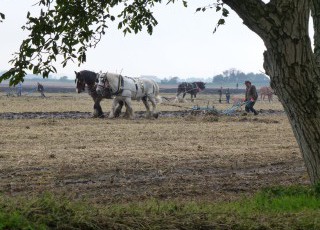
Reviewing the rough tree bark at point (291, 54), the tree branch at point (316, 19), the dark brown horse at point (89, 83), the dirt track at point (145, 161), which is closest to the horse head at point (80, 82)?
the dark brown horse at point (89, 83)

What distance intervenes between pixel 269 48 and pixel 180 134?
12.0 metres

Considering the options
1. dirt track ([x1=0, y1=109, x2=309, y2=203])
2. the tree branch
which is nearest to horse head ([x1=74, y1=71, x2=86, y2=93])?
dirt track ([x1=0, y1=109, x2=309, y2=203])

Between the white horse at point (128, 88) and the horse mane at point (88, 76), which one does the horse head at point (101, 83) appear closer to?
the white horse at point (128, 88)

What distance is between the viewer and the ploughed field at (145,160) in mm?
11453

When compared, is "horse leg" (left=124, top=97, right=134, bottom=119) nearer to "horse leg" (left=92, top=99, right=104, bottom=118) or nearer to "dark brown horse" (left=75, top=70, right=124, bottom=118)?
"dark brown horse" (left=75, top=70, right=124, bottom=118)

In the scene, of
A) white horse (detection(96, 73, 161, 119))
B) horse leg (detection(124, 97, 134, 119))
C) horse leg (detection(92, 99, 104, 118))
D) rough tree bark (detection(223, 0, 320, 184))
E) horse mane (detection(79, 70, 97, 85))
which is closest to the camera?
rough tree bark (detection(223, 0, 320, 184))

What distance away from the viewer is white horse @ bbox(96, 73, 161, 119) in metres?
27.0

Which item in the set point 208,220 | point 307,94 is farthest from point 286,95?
point 208,220

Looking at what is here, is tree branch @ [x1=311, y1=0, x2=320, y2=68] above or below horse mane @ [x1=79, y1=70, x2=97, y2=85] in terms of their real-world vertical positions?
above

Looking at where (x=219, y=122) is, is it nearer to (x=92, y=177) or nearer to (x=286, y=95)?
(x=92, y=177)

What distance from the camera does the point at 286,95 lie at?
30.1 feet

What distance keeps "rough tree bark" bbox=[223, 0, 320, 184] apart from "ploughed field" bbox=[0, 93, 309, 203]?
2195 millimetres

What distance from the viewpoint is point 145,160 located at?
1477cm

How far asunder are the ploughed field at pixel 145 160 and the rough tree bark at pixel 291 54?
2.20 m
